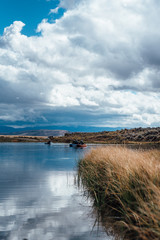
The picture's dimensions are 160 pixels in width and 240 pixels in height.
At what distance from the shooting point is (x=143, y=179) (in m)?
9.89

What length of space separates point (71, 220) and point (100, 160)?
6807 mm

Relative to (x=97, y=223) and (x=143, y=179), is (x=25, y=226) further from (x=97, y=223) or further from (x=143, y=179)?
(x=143, y=179)

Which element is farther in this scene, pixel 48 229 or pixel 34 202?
pixel 34 202

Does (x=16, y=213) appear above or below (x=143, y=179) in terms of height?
below

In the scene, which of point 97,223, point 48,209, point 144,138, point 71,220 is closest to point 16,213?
point 48,209

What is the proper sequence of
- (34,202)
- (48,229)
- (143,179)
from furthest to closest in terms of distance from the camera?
(34,202) → (143,179) → (48,229)

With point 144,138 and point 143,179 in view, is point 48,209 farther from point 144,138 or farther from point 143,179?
point 144,138

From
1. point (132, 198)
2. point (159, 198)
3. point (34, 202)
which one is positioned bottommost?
point (34, 202)

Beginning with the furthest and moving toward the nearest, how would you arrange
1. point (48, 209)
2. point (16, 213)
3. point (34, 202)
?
point (34, 202) < point (48, 209) < point (16, 213)

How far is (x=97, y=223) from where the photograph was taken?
32.5ft

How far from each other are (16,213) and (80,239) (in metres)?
3.79

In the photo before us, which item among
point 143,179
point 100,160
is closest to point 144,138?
point 100,160

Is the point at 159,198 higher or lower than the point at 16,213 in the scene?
higher

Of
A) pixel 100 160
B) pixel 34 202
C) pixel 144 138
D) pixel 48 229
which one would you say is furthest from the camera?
pixel 144 138
